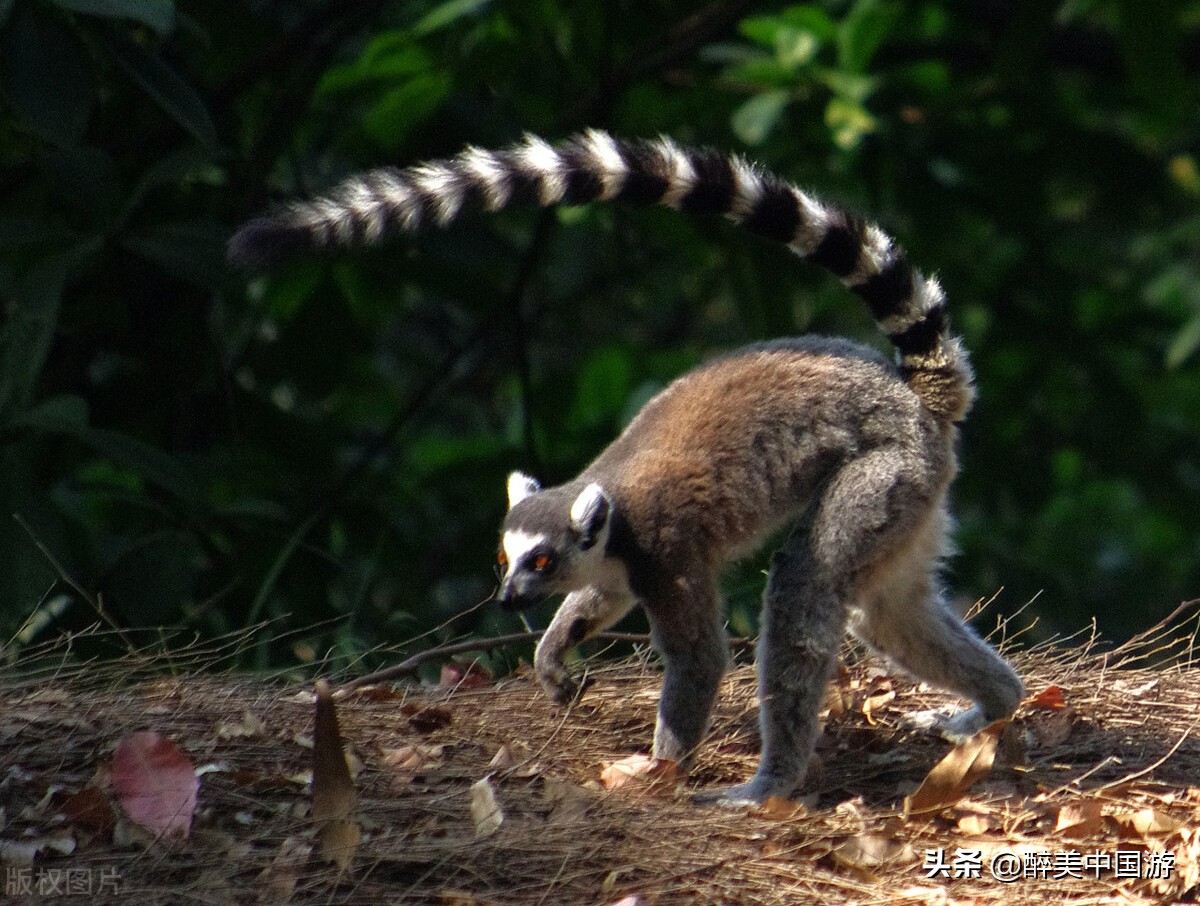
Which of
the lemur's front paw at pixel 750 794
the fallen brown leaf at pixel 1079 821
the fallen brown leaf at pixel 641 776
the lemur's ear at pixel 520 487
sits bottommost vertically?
the fallen brown leaf at pixel 1079 821

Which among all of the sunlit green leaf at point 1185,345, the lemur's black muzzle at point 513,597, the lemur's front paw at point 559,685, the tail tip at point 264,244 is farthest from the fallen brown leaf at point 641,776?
the sunlit green leaf at point 1185,345

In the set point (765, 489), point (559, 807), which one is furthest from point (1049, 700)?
point (559, 807)

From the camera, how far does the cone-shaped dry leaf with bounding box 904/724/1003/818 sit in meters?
3.28

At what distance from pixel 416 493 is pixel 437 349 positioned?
380 cm

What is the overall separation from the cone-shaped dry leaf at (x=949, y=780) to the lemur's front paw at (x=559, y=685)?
3.14ft

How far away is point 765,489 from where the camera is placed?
12.9ft

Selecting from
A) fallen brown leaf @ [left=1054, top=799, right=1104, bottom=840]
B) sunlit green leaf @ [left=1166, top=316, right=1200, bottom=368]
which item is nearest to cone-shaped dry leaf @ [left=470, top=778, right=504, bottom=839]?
fallen brown leaf @ [left=1054, top=799, right=1104, bottom=840]

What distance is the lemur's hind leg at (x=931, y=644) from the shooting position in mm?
3865

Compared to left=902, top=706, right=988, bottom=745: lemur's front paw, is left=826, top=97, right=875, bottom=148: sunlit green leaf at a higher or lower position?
higher

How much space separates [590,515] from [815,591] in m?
0.61

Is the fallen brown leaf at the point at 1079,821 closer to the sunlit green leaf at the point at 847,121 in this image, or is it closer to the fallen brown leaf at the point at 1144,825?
the fallen brown leaf at the point at 1144,825

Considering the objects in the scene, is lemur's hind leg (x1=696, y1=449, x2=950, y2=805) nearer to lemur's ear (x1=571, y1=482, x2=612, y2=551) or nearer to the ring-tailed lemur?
the ring-tailed lemur

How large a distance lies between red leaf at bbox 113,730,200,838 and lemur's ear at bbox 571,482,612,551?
4.11 feet

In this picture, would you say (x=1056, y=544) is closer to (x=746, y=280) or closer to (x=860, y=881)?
(x=746, y=280)
